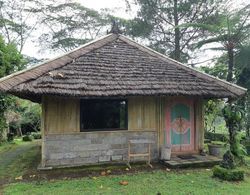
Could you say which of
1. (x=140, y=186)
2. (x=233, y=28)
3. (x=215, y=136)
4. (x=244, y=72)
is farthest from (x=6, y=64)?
(x=215, y=136)

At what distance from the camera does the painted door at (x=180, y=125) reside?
935cm

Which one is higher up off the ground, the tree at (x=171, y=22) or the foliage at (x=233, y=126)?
the tree at (x=171, y=22)

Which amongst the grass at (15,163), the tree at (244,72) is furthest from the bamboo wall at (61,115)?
the tree at (244,72)

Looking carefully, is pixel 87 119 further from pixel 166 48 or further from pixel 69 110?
pixel 166 48

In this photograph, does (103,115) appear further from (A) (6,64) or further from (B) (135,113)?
(A) (6,64)

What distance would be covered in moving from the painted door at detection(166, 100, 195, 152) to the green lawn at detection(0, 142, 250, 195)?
170 cm

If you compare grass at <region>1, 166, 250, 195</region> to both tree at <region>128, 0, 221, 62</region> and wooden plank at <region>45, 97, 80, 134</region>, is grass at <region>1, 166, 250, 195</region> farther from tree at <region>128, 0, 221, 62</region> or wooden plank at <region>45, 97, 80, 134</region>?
tree at <region>128, 0, 221, 62</region>

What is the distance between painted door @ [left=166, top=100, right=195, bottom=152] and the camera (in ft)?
30.7

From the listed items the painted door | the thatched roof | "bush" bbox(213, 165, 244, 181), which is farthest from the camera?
the painted door

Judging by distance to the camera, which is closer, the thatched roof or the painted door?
the thatched roof

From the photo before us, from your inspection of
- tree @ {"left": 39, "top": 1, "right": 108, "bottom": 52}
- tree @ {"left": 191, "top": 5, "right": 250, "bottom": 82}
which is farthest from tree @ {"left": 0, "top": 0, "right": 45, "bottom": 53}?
tree @ {"left": 191, "top": 5, "right": 250, "bottom": 82}

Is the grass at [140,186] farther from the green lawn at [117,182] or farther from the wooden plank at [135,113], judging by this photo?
the wooden plank at [135,113]

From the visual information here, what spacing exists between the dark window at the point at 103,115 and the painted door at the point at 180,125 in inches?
66.5

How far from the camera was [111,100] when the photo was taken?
8633 millimetres
